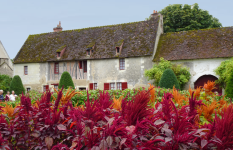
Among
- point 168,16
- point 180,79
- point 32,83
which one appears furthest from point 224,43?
point 32,83

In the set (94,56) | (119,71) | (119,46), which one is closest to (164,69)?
(119,71)

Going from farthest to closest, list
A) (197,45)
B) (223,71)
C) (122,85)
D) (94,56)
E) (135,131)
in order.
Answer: (94,56), (122,85), (197,45), (223,71), (135,131)

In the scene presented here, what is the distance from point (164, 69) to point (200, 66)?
304 centimetres

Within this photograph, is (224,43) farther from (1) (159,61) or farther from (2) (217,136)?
(2) (217,136)

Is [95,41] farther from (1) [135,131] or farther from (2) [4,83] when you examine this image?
(1) [135,131]

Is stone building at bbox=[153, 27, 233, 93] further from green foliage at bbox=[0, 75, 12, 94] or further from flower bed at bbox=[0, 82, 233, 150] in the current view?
flower bed at bbox=[0, 82, 233, 150]

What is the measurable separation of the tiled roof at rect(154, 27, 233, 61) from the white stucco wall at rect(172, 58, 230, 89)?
16.1 inches

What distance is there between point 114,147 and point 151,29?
2169 centimetres

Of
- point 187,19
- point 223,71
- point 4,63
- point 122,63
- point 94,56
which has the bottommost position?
point 223,71

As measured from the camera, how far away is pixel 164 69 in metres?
19.7

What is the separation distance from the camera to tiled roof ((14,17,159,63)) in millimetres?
21844

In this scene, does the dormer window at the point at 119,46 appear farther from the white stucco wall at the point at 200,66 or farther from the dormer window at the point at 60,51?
the dormer window at the point at 60,51

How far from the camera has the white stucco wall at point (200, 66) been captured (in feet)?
63.1

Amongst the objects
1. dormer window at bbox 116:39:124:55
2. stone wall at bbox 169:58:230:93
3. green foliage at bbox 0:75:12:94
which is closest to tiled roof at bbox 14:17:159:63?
dormer window at bbox 116:39:124:55
